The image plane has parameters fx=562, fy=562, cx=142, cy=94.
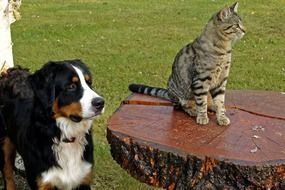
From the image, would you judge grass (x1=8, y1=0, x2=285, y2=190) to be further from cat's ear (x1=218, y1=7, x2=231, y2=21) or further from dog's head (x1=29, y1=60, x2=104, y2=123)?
cat's ear (x1=218, y1=7, x2=231, y2=21)

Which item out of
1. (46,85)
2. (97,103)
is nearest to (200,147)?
(97,103)

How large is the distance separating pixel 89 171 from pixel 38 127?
583 mm

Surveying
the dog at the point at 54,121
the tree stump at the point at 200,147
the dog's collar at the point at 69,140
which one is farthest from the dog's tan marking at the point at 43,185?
the tree stump at the point at 200,147

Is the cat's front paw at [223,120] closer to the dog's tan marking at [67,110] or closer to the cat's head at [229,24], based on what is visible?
the cat's head at [229,24]

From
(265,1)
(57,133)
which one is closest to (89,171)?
(57,133)

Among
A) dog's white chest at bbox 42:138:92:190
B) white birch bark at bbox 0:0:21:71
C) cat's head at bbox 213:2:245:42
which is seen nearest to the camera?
cat's head at bbox 213:2:245:42

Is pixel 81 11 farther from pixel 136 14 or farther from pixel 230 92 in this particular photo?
pixel 230 92

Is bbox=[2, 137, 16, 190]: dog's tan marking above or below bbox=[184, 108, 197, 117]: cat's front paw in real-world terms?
below

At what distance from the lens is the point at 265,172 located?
3.64 metres

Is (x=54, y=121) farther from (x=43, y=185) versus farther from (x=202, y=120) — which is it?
A: (x=202, y=120)

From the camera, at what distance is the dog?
3859 millimetres

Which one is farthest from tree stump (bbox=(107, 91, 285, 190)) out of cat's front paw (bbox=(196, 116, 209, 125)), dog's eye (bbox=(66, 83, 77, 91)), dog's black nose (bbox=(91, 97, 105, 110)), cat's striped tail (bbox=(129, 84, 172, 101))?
dog's eye (bbox=(66, 83, 77, 91))

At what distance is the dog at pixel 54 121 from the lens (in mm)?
3859

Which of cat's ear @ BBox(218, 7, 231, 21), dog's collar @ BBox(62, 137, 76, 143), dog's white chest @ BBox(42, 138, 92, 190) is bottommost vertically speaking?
Answer: dog's white chest @ BBox(42, 138, 92, 190)
